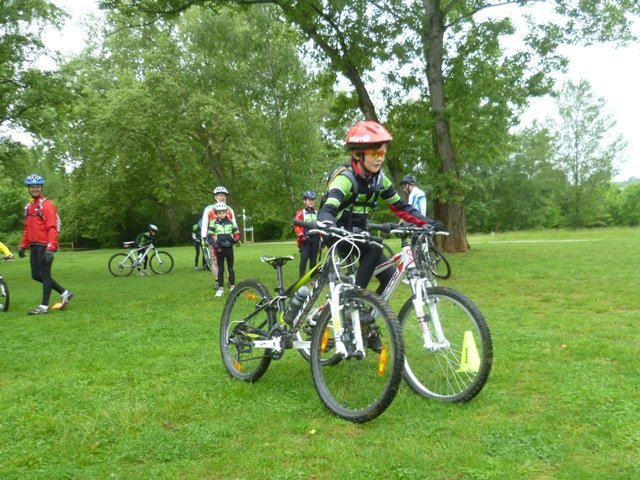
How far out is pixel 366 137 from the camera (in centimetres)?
417

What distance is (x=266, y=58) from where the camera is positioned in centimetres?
3650

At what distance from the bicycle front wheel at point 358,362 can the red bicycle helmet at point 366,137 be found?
111 centimetres

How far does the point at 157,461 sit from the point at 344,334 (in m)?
1.48

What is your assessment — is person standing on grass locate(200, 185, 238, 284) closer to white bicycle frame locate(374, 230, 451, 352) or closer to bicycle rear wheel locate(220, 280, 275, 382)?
bicycle rear wheel locate(220, 280, 275, 382)

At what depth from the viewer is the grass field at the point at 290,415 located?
3.18 m

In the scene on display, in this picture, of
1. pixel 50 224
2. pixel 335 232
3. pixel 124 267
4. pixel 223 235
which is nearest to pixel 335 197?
pixel 335 232

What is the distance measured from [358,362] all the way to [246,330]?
52.1 inches

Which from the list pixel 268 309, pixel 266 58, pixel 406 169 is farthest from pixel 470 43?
pixel 266 58

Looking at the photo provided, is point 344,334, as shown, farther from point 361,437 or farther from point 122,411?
point 122,411

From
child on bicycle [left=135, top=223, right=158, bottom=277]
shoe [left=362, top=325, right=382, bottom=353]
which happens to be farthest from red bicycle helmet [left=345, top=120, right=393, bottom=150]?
child on bicycle [left=135, top=223, right=158, bottom=277]

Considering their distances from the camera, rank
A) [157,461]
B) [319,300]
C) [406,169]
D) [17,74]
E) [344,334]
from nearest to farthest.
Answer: [157,461] → [344,334] → [319,300] → [17,74] → [406,169]

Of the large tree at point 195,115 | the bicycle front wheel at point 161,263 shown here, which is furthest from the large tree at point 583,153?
the bicycle front wheel at point 161,263

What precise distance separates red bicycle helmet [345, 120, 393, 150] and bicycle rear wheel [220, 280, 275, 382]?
1.55m

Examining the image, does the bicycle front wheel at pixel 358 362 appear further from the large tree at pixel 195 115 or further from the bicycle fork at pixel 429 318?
the large tree at pixel 195 115
